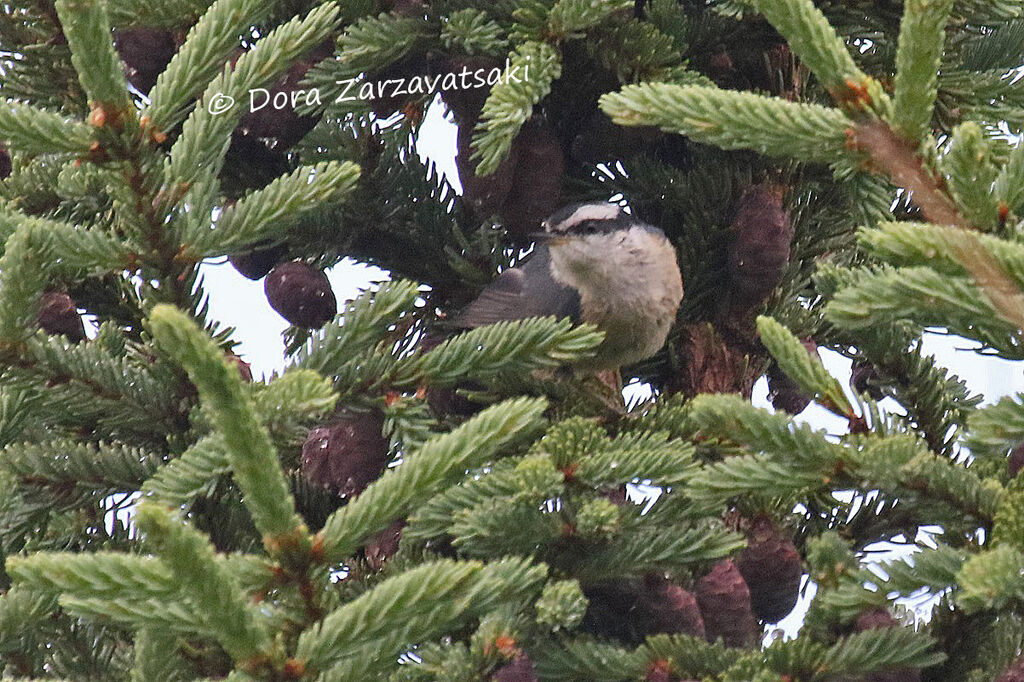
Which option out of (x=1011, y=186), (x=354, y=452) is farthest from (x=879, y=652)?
(x=354, y=452)

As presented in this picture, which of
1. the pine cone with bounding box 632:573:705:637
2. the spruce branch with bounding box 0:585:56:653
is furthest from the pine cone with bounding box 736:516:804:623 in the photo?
the spruce branch with bounding box 0:585:56:653

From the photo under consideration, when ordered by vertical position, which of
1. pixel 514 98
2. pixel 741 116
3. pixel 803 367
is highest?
pixel 514 98

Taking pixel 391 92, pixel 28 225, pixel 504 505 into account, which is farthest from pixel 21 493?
pixel 391 92

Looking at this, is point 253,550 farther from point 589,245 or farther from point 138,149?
point 589,245

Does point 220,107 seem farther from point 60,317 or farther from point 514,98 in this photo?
point 60,317

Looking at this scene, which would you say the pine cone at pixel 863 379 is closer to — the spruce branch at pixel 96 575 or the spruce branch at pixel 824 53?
the spruce branch at pixel 824 53

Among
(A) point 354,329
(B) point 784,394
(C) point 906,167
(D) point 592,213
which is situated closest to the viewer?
(C) point 906,167

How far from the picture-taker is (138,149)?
136 centimetres

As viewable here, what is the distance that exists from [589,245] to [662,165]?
390 mm

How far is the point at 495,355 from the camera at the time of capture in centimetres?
162

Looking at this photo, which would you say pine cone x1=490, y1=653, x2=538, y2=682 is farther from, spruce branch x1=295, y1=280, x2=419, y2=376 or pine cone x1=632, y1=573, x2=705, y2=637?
spruce branch x1=295, y1=280, x2=419, y2=376

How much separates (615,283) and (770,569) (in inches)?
47.1

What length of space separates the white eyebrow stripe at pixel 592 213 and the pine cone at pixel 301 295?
58 centimetres

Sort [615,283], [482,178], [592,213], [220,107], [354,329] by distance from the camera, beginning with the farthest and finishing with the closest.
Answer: [615,283], [592,213], [482,178], [354,329], [220,107]
